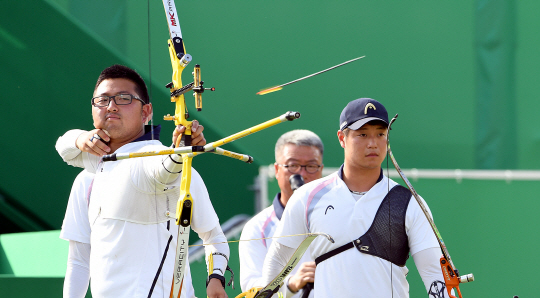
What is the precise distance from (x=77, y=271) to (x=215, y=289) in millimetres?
480

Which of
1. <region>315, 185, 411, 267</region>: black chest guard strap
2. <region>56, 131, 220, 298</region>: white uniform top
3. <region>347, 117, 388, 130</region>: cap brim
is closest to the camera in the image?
<region>56, 131, 220, 298</region>: white uniform top

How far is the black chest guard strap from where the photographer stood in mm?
2197

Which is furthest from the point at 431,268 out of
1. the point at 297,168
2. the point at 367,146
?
the point at 297,168

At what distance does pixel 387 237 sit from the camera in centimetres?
220

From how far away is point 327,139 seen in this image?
493 cm

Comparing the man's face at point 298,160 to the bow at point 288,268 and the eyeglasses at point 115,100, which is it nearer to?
the bow at point 288,268

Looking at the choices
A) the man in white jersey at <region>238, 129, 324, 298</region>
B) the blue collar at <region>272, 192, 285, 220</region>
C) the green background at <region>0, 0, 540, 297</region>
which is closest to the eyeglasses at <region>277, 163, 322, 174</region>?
the man in white jersey at <region>238, 129, 324, 298</region>

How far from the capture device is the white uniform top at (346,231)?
218 cm

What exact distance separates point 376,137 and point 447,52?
2584mm

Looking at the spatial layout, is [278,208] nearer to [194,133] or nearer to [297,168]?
[297,168]

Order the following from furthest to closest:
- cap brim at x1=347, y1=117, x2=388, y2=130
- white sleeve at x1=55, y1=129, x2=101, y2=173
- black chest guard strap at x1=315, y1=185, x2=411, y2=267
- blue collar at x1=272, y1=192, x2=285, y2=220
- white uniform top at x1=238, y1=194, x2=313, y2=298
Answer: blue collar at x1=272, y1=192, x2=285, y2=220 < white uniform top at x1=238, y1=194, x2=313, y2=298 < white sleeve at x1=55, y1=129, x2=101, y2=173 < cap brim at x1=347, y1=117, x2=388, y2=130 < black chest guard strap at x1=315, y1=185, x2=411, y2=267

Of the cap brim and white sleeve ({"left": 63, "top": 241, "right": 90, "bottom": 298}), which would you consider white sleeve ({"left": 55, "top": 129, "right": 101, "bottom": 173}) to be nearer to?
white sleeve ({"left": 63, "top": 241, "right": 90, "bottom": 298})

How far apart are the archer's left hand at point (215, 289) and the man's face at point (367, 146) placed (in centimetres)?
60

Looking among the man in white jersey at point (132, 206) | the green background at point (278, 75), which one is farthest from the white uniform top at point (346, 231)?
the green background at point (278, 75)
